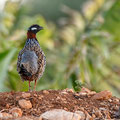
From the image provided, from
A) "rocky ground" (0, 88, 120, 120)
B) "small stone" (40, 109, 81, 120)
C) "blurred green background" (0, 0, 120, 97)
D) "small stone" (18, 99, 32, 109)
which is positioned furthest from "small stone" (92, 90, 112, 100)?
"blurred green background" (0, 0, 120, 97)

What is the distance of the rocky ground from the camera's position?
19.6 ft

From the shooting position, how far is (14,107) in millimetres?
6316

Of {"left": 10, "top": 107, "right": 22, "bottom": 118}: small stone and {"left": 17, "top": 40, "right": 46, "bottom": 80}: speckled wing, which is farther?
{"left": 17, "top": 40, "right": 46, "bottom": 80}: speckled wing

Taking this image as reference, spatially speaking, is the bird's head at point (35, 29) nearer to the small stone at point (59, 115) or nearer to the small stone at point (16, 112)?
the small stone at point (16, 112)

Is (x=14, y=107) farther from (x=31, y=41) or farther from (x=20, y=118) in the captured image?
(x=31, y=41)

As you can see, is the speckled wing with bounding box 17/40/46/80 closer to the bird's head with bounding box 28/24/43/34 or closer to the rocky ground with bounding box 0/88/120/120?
the bird's head with bounding box 28/24/43/34

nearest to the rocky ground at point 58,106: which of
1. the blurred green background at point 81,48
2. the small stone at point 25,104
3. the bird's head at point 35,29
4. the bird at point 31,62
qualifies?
the small stone at point 25,104

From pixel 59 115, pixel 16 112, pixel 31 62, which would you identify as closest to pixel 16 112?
pixel 16 112

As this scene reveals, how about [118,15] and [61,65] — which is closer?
[118,15]

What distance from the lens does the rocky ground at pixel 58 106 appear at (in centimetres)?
596

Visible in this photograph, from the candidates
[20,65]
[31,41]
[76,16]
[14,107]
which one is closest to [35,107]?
[14,107]

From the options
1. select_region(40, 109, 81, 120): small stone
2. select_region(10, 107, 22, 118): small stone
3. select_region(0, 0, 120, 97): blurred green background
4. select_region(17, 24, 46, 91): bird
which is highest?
select_region(0, 0, 120, 97): blurred green background

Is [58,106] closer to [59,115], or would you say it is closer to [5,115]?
[59,115]

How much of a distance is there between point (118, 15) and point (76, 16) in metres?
5.05
